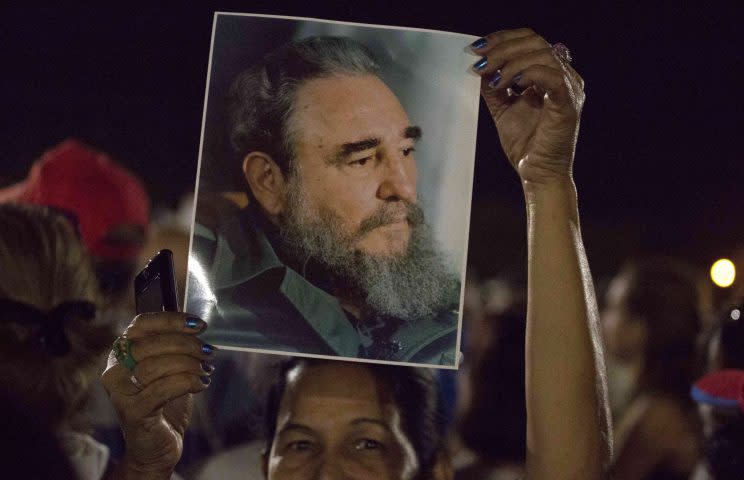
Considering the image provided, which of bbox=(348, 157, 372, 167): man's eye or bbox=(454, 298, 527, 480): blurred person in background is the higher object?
bbox=(348, 157, 372, 167): man's eye

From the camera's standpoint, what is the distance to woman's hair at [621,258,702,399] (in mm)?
3201

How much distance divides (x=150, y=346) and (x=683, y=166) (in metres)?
6.22

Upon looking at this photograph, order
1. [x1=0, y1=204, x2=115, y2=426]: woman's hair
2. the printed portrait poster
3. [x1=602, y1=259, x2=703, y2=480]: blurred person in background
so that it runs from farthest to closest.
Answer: [x1=602, y1=259, x2=703, y2=480]: blurred person in background < [x1=0, y1=204, x2=115, y2=426]: woman's hair < the printed portrait poster

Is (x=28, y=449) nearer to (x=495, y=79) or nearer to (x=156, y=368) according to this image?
(x=156, y=368)

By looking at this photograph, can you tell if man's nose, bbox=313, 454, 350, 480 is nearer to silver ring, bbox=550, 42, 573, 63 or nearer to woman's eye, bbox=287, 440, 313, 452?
woman's eye, bbox=287, 440, 313, 452

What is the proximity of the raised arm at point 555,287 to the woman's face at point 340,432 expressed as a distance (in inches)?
11.9

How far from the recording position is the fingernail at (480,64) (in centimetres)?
146

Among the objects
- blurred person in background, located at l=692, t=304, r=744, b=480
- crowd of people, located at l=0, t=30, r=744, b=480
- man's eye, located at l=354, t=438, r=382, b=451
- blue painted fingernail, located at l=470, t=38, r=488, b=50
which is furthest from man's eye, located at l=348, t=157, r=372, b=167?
blurred person in background, located at l=692, t=304, r=744, b=480

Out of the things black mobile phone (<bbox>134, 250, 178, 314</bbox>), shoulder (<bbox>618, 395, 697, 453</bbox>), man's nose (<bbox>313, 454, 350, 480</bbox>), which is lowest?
shoulder (<bbox>618, 395, 697, 453</bbox>)

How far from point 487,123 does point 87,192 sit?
295 centimetres

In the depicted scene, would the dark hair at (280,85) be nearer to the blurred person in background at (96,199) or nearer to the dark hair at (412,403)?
the dark hair at (412,403)

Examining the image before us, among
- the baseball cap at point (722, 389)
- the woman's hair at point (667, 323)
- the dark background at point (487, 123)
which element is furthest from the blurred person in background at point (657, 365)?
the dark background at point (487, 123)

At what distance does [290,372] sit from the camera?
5.80ft

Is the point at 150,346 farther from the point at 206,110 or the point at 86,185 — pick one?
the point at 86,185
